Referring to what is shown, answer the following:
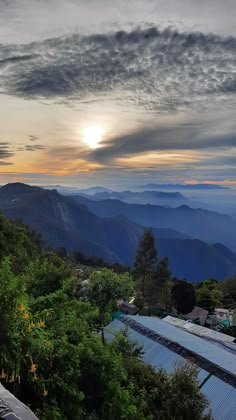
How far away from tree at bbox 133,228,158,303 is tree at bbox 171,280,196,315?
382 cm

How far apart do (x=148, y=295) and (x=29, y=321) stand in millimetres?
30782

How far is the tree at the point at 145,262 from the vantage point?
115 ft

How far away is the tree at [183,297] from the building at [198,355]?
13.1m

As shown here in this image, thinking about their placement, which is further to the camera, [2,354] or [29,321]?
[29,321]

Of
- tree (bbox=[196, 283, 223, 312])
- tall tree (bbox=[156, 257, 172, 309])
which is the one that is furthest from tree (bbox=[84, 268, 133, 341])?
tree (bbox=[196, 283, 223, 312])

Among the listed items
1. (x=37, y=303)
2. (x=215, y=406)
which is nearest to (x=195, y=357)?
(x=215, y=406)

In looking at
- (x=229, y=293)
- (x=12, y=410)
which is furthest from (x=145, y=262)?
(x=12, y=410)

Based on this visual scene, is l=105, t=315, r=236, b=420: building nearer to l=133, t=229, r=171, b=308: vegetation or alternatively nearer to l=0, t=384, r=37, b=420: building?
l=0, t=384, r=37, b=420: building

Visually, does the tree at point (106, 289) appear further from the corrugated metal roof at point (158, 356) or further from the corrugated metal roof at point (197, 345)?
the corrugated metal roof at point (197, 345)

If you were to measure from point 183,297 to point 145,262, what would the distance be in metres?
5.96

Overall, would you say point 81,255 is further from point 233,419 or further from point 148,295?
point 233,419

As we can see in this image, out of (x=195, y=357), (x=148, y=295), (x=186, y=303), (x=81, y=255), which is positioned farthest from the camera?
(x=81, y=255)

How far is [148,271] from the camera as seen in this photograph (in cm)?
3541

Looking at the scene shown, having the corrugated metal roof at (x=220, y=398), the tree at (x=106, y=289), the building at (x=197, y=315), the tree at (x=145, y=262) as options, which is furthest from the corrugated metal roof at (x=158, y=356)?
the tree at (x=145, y=262)
